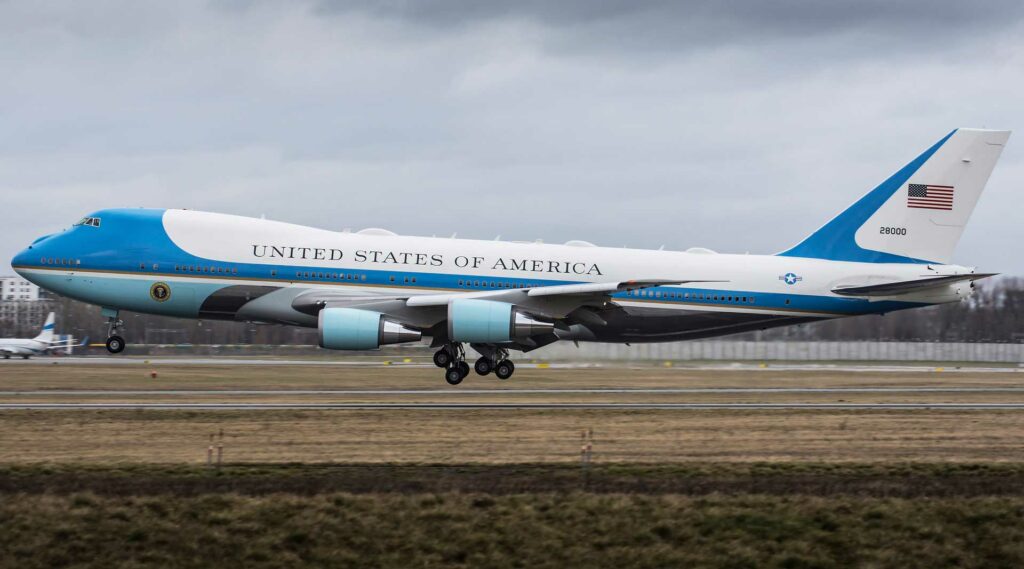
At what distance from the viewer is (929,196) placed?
134 ft

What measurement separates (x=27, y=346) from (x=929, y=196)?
57.0 m

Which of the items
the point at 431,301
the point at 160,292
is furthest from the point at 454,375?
the point at 160,292

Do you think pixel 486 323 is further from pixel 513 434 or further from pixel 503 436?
pixel 503 436

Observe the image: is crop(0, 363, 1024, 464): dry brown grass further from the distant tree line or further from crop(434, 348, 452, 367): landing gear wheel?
the distant tree line

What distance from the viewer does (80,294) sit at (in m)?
36.3

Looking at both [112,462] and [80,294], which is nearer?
[112,462]

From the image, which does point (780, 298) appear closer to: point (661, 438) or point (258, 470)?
point (661, 438)

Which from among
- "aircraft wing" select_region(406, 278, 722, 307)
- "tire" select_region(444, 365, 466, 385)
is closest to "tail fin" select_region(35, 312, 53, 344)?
"tire" select_region(444, 365, 466, 385)

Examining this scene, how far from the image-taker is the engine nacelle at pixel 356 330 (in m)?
34.0

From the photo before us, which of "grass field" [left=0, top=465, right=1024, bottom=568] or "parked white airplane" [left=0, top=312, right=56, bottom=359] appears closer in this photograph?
"grass field" [left=0, top=465, right=1024, bottom=568]

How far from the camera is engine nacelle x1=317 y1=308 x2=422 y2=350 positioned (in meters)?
34.0

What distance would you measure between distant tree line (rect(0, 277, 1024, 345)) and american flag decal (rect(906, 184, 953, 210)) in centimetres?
2469

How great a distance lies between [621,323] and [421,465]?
16305 mm

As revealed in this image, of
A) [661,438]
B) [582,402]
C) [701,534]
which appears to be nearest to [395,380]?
[582,402]
